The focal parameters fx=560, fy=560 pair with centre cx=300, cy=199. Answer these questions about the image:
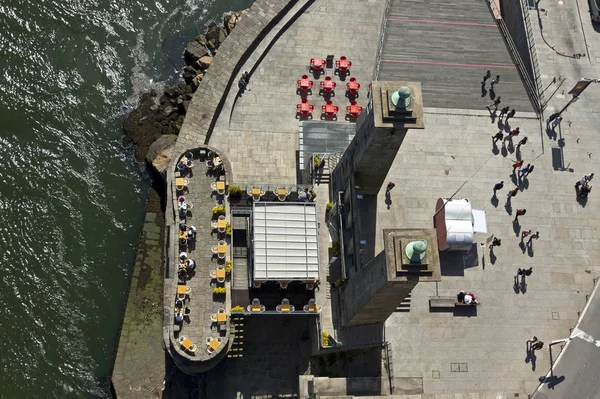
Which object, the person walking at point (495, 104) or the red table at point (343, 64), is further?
the red table at point (343, 64)

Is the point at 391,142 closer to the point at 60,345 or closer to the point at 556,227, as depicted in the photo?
the point at 556,227

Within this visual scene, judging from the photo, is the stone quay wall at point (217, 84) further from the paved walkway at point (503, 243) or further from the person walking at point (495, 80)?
the person walking at point (495, 80)

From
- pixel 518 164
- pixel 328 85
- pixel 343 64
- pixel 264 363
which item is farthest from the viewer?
pixel 343 64

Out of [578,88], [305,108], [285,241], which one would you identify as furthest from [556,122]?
[285,241]

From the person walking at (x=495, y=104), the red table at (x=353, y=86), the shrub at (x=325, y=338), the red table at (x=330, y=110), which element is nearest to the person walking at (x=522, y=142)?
the person walking at (x=495, y=104)

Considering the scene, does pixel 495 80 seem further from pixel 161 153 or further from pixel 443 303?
pixel 161 153

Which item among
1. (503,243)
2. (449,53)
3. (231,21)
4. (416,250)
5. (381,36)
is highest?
(231,21)
